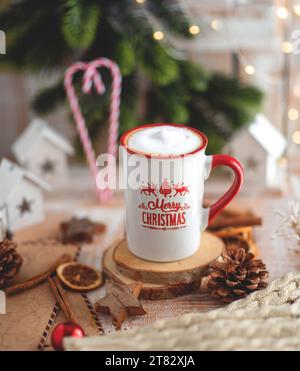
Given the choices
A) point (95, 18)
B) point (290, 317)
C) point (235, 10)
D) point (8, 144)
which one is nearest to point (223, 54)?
point (235, 10)

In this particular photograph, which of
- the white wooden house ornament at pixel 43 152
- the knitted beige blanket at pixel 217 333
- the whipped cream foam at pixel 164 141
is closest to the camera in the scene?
the knitted beige blanket at pixel 217 333

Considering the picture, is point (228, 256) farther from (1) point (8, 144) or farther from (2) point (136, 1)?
(1) point (8, 144)

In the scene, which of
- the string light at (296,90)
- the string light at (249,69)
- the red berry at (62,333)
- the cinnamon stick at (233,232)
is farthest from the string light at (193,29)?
the red berry at (62,333)

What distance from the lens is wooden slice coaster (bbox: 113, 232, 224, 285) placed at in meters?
0.89

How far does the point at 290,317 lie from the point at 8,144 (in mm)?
1060

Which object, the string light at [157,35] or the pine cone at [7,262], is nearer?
the pine cone at [7,262]

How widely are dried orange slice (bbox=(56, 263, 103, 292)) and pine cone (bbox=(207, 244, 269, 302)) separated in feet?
0.64

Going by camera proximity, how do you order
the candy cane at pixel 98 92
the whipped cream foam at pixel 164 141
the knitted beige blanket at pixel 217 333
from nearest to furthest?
the knitted beige blanket at pixel 217 333 → the whipped cream foam at pixel 164 141 → the candy cane at pixel 98 92

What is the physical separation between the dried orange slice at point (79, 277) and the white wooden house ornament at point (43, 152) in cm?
40

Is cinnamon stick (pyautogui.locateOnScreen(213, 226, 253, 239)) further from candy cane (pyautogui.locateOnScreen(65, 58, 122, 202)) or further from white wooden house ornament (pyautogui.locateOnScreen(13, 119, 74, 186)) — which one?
white wooden house ornament (pyautogui.locateOnScreen(13, 119, 74, 186))

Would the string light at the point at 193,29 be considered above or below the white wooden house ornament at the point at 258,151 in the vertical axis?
above

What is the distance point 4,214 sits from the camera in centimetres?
105

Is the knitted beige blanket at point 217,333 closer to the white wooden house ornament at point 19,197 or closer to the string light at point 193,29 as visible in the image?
the white wooden house ornament at point 19,197

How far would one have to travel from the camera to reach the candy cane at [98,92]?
1190 mm
